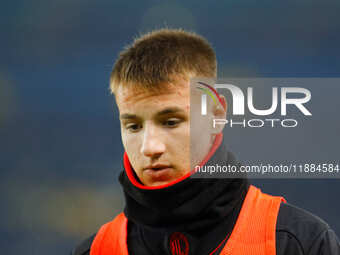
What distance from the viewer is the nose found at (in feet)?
6.49

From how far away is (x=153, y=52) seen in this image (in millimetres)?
2188

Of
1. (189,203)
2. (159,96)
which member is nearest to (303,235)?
(189,203)

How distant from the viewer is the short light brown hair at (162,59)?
2072mm

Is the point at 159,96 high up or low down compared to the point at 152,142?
up

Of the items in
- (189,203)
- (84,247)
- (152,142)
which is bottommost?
(84,247)

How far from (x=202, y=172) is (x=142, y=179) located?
0.29 metres

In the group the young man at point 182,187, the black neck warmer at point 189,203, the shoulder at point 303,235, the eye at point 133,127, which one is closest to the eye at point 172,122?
the young man at point 182,187

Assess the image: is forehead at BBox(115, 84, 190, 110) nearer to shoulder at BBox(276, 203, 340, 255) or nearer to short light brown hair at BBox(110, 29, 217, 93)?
short light brown hair at BBox(110, 29, 217, 93)

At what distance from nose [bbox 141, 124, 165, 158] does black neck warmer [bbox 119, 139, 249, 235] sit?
170 millimetres

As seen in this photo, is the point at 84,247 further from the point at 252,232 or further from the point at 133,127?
the point at 252,232

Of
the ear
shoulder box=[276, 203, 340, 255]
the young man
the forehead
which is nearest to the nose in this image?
the young man

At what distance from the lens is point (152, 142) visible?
1.98m

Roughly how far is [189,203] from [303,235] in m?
0.54

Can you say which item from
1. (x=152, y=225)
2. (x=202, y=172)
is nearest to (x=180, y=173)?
(x=202, y=172)
